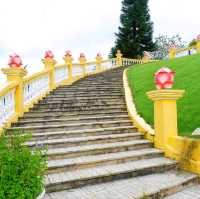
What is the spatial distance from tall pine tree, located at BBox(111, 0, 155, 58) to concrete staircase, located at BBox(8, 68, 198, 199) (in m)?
27.3

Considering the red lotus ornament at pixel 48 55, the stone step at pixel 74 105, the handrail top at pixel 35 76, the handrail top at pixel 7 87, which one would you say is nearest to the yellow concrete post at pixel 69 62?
the red lotus ornament at pixel 48 55

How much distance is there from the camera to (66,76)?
49.4ft

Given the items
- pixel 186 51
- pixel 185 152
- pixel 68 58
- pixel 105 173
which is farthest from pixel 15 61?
pixel 186 51

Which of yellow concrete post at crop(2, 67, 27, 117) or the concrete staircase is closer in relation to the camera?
the concrete staircase

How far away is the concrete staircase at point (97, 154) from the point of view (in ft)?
18.2

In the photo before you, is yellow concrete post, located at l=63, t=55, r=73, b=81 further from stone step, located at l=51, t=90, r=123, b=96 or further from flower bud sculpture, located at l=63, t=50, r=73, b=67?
stone step, located at l=51, t=90, r=123, b=96

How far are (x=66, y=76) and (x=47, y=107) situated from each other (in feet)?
16.6

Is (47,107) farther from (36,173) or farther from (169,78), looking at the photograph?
(36,173)

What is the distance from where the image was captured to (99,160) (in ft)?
21.7

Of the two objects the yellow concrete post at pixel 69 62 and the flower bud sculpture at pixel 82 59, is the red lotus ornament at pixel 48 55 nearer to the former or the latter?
the yellow concrete post at pixel 69 62

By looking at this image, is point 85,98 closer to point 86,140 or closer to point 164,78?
point 86,140

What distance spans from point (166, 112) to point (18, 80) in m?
4.46

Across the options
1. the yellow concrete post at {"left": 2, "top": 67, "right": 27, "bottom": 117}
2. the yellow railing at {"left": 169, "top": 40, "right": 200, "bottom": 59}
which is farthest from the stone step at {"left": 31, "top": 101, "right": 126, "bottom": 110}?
the yellow railing at {"left": 169, "top": 40, "right": 200, "bottom": 59}

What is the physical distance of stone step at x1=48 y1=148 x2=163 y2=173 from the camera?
20.3 feet
